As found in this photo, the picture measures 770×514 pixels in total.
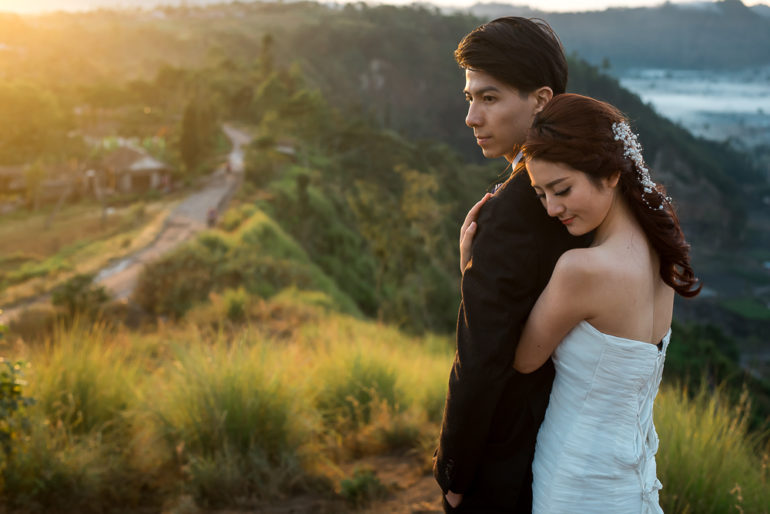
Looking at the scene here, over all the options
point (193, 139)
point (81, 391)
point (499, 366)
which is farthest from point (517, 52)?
point (193, 139)

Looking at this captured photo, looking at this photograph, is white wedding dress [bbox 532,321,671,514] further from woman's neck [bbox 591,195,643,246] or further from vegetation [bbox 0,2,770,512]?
vegetation [bbox 0,2,770,512]

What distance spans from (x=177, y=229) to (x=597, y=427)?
2304cm

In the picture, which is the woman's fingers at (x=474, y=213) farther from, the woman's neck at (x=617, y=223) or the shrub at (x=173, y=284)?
the shrub at (x=173, y=284)

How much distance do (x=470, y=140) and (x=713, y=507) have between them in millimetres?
111126

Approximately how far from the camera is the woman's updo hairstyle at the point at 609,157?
1465mm

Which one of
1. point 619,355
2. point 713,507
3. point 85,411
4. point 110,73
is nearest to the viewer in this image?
point 619,355

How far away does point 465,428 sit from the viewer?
158cm

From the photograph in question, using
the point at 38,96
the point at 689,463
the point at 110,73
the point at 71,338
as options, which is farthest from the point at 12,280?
the point at 110,73

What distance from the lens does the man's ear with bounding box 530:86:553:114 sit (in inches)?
66.3

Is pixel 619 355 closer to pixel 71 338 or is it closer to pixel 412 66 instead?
pixel 71 338

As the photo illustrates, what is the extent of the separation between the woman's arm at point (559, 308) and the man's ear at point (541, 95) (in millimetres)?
491

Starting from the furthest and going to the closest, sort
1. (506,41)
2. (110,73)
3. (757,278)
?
(110,73) → (757,278) → (506,41)

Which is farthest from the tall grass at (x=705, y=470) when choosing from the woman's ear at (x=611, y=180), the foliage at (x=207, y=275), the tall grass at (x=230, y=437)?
the foliage at (x=207, y=275)

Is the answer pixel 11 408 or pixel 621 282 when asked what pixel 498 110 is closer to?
pixel 621 282
